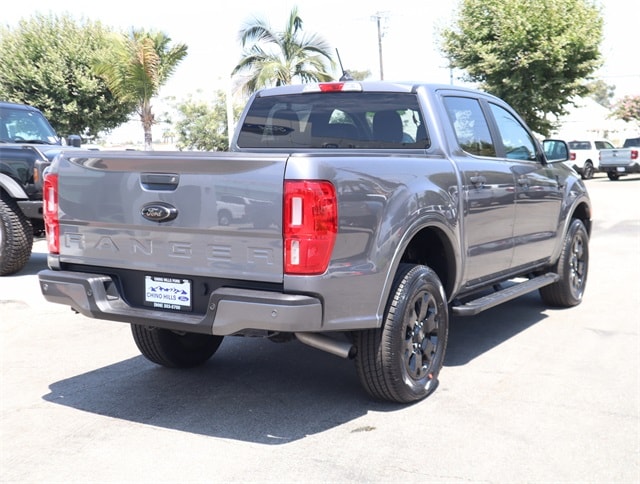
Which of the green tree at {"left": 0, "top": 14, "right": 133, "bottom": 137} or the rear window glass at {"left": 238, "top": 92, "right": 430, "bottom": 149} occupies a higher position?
the green tree at {"left": 0, "top": 14, "right": 133, "bottom": 137}

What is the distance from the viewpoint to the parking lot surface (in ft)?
12.7

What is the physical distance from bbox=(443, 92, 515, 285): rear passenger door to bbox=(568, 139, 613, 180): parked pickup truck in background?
94.9 ft

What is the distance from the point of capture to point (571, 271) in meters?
7.58

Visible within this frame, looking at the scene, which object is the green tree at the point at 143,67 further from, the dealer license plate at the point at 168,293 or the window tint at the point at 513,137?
the dealer license plate at the point at 168,293

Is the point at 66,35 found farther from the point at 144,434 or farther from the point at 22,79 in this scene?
the point at 144,434

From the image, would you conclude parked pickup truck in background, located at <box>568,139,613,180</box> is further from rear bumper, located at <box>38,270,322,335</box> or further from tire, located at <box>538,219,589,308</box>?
rear bumper, located at <box>38,270,322,335</box>

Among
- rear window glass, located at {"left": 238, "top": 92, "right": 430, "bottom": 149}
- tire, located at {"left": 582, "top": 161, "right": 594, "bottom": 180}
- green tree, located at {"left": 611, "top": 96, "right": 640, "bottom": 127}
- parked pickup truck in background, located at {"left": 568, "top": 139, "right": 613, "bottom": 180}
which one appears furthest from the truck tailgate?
green tree, located at {"left": 611, "top": 96, "right": 640, "bottom": 127}

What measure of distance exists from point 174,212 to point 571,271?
4603 millimetres

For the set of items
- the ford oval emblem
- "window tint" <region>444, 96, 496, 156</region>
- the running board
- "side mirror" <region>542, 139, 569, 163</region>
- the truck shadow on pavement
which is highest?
"window tint" <region>444, 96, 496, 156</region>

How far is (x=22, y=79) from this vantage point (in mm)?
26609

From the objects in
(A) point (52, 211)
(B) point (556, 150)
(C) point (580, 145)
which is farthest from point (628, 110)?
(A) point (52, 211)

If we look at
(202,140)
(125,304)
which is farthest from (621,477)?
(202,140)

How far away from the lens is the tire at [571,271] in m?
7.43

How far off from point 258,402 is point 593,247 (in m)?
8.28
